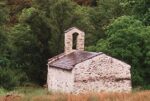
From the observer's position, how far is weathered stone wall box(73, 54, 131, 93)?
36094 millimetres

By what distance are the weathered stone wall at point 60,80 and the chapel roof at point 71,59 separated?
1.09ft

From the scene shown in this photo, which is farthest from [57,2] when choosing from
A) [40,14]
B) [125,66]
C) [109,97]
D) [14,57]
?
[109,97]

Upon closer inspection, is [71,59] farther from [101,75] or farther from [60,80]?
[101,75]

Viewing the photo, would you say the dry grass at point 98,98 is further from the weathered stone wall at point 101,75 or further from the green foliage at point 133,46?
the green foliage at point 133,46

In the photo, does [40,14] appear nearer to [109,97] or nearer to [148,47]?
[148,47]

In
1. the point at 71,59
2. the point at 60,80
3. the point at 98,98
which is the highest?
the point at 71,59

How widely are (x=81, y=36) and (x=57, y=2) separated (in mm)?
17976

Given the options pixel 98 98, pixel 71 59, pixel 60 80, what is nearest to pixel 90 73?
pixel 71 59

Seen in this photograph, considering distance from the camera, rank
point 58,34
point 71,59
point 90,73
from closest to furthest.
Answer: point 90,73 → point 71,59 → point 58,34

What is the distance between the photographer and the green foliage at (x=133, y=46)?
142 feet

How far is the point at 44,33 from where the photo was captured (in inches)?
2298

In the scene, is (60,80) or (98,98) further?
(60,80)

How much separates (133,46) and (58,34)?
15.4 metres

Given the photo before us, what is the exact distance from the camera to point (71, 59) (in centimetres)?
3762
